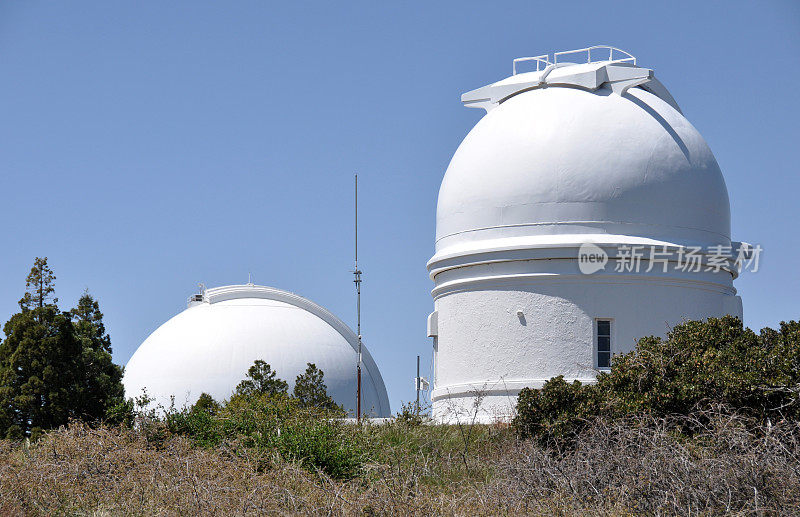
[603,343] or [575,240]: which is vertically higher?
[575,240]

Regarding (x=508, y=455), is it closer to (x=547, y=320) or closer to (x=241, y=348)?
(x=547, y=320)

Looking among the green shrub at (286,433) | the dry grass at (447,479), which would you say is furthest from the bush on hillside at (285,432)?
the dry grass at (447,479)

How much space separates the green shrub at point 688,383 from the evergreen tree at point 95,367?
36.2ft

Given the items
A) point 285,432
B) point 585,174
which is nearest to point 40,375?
point 285,432

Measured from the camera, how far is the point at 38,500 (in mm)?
13023

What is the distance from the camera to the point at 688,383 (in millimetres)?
14578

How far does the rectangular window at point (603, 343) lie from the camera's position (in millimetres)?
20531

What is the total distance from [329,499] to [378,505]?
63 cm

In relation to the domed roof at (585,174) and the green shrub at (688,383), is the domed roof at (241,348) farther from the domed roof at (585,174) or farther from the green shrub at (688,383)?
the green shrub at (688,383)

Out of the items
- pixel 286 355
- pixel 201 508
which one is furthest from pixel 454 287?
pixel 286 355

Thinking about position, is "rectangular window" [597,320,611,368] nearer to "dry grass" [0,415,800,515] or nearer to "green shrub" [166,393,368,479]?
"dry grass" [0,415,800,515]

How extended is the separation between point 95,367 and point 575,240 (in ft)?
48.3

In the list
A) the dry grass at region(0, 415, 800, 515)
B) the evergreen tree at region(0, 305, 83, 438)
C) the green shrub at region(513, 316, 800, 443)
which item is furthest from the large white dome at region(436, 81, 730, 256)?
the evergreen tree at region(0, 305, 83, 438)

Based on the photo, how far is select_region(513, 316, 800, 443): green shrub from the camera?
45.1ft
